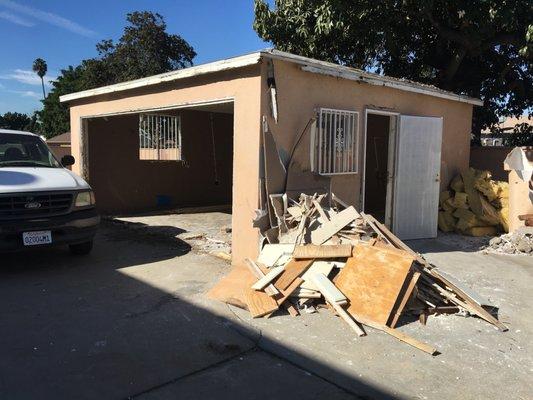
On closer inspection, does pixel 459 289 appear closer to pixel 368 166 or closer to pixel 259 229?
pixel 259 229

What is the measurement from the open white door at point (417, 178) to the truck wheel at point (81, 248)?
5401 mm

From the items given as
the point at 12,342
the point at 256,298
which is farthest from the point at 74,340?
the point at 256,298

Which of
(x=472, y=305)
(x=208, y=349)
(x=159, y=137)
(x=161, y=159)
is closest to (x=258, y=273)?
(x=208, y=349)

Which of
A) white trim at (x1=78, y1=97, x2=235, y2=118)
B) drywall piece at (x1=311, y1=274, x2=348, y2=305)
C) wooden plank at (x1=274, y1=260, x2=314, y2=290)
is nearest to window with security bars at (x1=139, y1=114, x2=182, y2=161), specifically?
white trim at (x1=78, y1=97, x2=235, y2=118)

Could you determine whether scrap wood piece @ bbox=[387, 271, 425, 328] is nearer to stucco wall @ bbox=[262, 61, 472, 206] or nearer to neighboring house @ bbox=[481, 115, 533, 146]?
stucco wall @ bbox=[262, 61, 472, 206]

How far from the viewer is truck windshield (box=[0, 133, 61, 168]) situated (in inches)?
274

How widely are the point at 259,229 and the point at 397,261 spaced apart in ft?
6.82

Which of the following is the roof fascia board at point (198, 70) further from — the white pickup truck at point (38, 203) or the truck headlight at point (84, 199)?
the truck headlight at point (84, 199)

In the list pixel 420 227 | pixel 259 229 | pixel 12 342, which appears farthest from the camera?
pixel 420 227

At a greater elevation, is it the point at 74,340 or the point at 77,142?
the point at 77,142

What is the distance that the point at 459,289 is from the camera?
5.24m

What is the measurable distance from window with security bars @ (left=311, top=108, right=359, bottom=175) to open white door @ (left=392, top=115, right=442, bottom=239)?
1.25m

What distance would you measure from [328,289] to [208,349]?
159cm

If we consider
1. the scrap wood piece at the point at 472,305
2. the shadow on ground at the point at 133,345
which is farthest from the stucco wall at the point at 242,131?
the scrap wood piece at the point at 472,305
